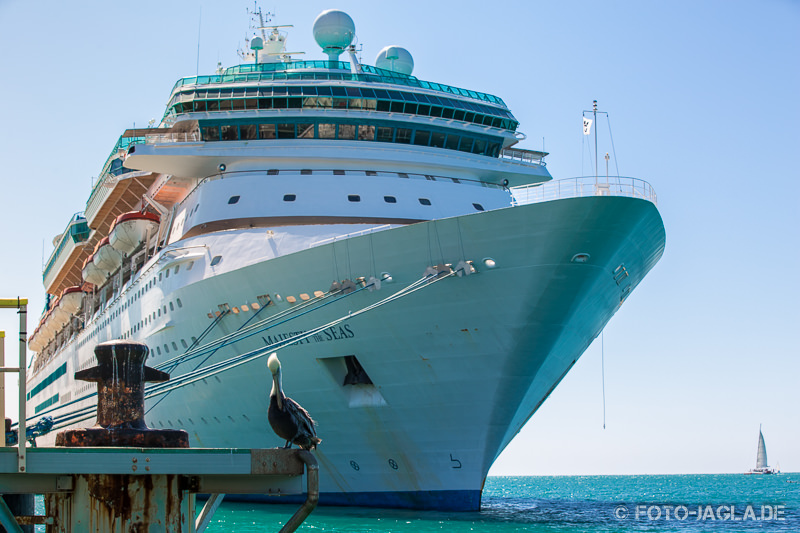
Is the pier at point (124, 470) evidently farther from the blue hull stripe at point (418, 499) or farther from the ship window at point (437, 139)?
the ship window at point (437, 139)

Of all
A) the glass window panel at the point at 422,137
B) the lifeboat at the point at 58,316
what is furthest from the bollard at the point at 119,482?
the lifeboat at the point at 58,316

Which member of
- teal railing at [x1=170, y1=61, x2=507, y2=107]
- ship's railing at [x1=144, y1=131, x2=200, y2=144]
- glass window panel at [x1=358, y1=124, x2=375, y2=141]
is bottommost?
glass window panel at [x1=358, y1=124, x2=375, y2=141]

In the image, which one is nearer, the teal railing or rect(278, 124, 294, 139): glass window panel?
rect(278, 124, 294, 139): glass window panel

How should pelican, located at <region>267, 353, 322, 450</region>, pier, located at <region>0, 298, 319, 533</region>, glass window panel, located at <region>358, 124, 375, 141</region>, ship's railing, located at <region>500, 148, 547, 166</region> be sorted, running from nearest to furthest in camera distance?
pier, located at <region>0, 298, 319, 533</region>
pelican, located at <region>267, 353, 322, 450</region>
glass window panel, located at <region>358, 124, 375, 141</region>
ship's railing, located at <region>500, 148, 547, 166</region>

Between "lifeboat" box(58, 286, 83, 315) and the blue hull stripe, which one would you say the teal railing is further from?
"lifeboat" box(58, 286, 83, 315)

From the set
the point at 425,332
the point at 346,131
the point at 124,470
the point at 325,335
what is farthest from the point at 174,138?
the point at 124,470

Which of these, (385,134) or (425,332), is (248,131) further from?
(425,332)

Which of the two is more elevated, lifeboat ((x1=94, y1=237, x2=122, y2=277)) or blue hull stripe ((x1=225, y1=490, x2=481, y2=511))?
lifeboat ((x1=94, y1=237, x2=122, y2=277))

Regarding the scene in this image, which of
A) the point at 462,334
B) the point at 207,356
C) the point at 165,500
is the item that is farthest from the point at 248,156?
the point at 165,500

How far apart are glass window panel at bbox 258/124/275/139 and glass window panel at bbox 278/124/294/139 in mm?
174

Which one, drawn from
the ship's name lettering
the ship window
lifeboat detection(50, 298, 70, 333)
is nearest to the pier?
the ship's name lettering

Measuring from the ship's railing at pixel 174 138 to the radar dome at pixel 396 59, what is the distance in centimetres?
683

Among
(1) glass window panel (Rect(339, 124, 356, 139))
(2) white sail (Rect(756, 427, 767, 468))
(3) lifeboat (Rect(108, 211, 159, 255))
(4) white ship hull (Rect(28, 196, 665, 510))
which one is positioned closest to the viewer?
(4) white ship hull (Rect(28, 196, 665, 510))

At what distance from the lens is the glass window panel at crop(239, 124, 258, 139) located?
73.9 feet
